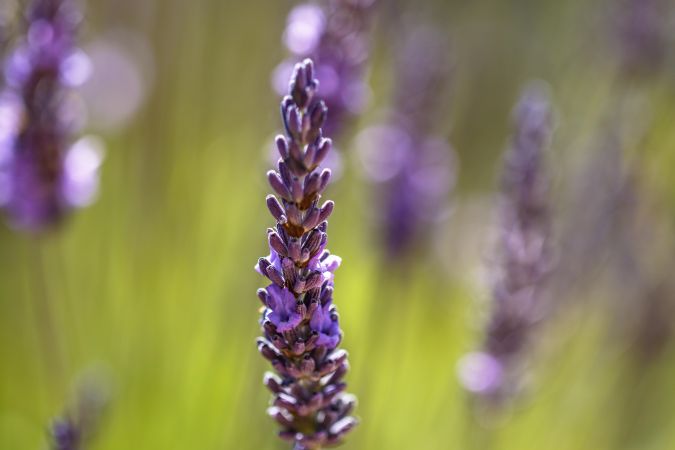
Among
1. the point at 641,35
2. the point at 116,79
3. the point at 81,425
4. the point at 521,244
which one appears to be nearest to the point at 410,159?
the point at 521,244

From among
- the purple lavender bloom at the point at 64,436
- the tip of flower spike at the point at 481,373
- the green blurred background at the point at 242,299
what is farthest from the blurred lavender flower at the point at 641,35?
the purple lavender bloom at the point at 64,436

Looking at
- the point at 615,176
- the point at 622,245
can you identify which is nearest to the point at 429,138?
the point at 615,176

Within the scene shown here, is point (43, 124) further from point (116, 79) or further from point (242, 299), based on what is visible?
point (116, 79)

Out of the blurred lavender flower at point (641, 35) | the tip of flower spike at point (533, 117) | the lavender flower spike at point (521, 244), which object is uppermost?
the blurred lavender flower at point (641, 35)

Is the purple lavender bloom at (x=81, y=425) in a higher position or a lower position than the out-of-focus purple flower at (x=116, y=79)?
lower

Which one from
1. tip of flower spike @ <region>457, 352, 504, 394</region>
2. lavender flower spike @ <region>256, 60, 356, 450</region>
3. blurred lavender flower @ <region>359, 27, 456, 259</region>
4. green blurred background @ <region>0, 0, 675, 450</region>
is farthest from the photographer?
green blurred background @ <region>0, 0, 675, 450</region>

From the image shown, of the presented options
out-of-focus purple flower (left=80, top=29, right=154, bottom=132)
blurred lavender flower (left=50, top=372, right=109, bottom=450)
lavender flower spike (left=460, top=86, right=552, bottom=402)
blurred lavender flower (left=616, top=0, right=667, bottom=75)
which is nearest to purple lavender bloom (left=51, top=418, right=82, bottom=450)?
blurred lavender flower (left=50, top=372, right=109, bottom=450)

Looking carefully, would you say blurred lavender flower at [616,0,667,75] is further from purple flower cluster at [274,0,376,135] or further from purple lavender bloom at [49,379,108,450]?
purple lavender bloom at [49,379,108,450]

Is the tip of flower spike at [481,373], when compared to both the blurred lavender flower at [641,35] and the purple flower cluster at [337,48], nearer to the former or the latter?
the purple flower cluster at [337,48]
